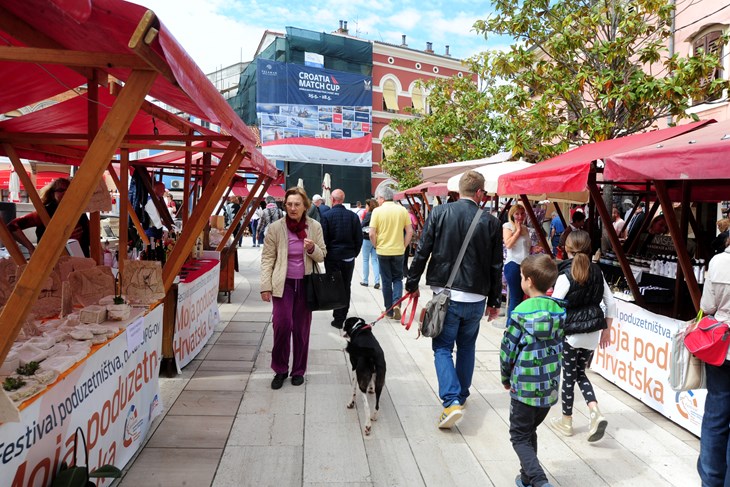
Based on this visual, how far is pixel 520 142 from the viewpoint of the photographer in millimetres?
8953

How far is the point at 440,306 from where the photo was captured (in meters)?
3.78

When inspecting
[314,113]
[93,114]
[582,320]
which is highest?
[314,113]

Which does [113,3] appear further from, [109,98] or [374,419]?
[109,98]

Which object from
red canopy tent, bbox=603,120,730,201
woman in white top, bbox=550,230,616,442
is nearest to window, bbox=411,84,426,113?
red canopy tent, bbox=603,120,730,201

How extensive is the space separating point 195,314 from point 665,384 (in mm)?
4541

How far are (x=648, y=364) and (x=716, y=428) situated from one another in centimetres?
171

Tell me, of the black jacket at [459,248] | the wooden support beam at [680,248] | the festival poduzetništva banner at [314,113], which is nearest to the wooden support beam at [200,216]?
the black jacket at [459,248]

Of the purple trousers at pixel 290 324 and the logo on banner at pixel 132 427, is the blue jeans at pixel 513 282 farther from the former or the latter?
the logo on banner at pixel 132 427

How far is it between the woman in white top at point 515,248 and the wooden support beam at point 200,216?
3.69m

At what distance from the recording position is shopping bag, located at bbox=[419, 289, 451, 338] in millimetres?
3785

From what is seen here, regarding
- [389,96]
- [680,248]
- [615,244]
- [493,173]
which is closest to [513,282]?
[493,173]

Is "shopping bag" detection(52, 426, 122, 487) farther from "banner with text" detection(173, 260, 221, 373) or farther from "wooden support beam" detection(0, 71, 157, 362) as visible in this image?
"banner with text" detection(173, 260, 221, 373)

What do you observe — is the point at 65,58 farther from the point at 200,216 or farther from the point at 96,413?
the point at 200,216

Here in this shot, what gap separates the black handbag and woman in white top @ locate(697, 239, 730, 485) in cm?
282
